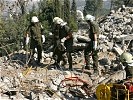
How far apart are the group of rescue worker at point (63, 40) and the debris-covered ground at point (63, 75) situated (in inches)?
14.8

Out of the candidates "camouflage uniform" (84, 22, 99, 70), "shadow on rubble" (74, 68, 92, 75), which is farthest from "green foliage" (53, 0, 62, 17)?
"camouflage uniform" (84, 22, 99, 70)

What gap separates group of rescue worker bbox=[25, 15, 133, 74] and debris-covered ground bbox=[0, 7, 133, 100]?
0.38 m

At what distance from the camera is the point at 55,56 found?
12.6 meters

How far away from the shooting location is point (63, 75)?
38.2 ft

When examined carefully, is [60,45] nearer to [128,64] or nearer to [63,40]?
[63,40]

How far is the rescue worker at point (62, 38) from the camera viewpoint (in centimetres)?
1171

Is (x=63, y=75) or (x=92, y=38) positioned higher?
(x=92, y=38)

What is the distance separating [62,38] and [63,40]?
0.22m

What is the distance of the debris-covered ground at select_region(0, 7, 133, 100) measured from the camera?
9.95m

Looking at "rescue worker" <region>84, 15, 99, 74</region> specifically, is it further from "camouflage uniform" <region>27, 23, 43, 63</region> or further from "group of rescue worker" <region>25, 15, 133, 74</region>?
"camouflage uniform" <region>27, 23, 43, 63</region>

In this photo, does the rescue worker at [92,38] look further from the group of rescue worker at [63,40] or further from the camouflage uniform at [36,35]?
the camouflage uniform at [36,35]

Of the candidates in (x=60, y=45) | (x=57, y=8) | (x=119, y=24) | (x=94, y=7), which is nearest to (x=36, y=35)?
(x=60, y=45)

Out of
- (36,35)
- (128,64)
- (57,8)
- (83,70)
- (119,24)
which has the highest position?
(57,8)

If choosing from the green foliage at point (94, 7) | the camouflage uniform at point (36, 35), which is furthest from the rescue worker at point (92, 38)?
the green foliage at point (94, 7)
